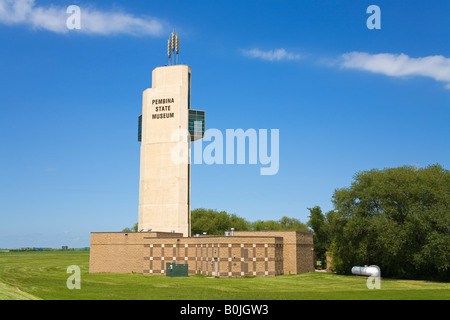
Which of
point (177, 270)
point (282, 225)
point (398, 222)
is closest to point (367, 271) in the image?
point (398, 222)

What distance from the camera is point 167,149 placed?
292ft

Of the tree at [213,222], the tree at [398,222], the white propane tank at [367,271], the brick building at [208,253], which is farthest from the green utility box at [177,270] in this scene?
the tree at [213,222]

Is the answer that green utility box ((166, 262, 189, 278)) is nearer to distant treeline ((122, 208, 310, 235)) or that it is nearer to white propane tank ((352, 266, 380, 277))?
white propane tank ((352, 266, 380, 277))

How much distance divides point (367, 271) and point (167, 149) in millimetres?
42583

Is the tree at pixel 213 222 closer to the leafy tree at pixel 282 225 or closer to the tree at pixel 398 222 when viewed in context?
the leafy tree at pixel 282 225

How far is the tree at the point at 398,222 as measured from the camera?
59500 mm

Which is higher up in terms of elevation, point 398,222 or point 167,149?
point 167,149

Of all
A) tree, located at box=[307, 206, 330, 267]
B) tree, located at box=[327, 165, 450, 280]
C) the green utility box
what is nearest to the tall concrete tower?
the green utility box

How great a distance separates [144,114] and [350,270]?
48.7 metres

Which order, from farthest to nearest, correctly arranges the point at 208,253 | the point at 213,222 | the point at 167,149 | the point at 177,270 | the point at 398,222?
the point at 213,222 → the point at 167,149 → the point at 208,253 → the point at 177,270 → the point at 398,222

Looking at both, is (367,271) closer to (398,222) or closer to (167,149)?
(398,222)

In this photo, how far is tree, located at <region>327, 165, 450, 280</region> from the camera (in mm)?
59500
